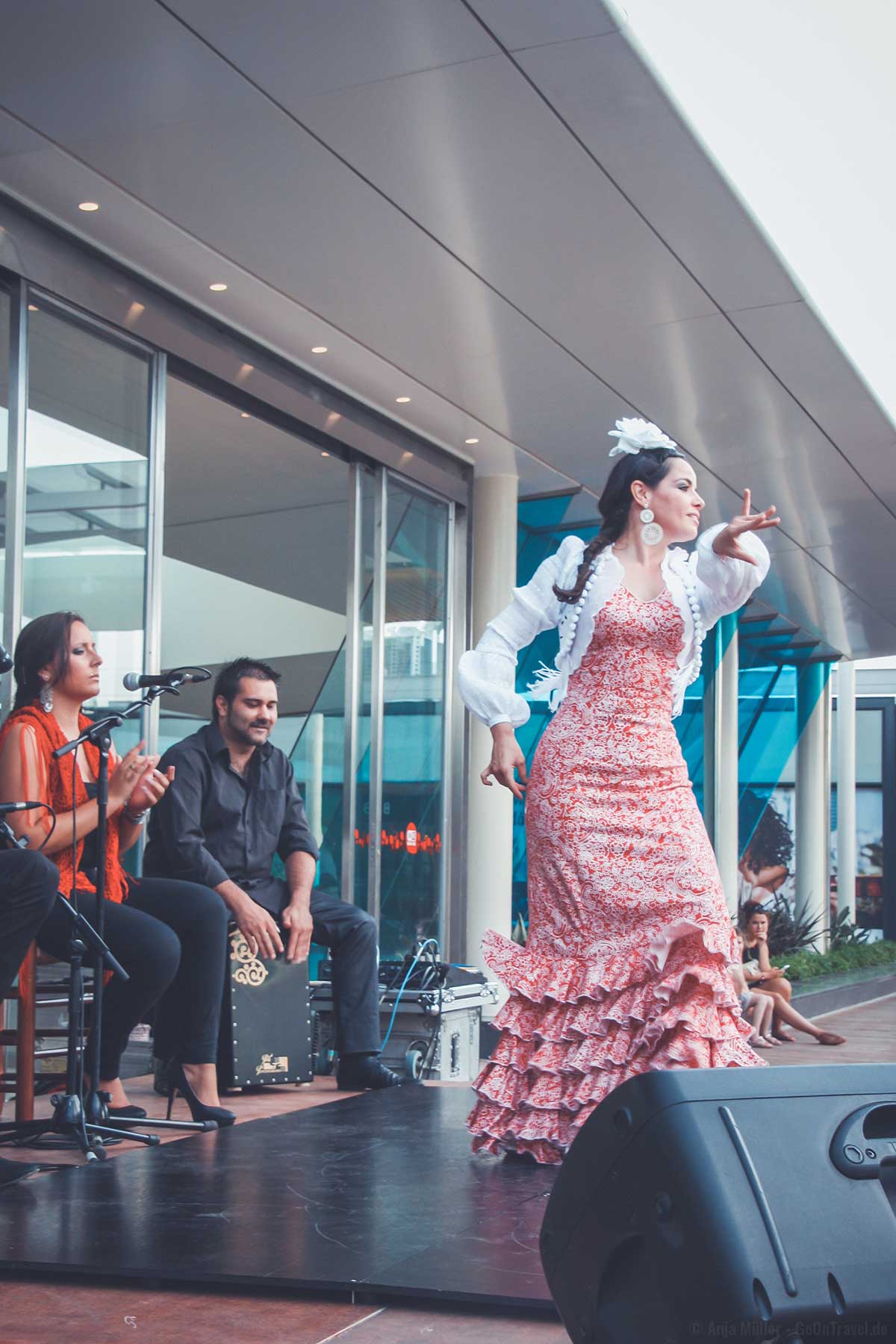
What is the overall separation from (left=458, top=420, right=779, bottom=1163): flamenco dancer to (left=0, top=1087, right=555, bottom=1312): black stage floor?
9.0 inches

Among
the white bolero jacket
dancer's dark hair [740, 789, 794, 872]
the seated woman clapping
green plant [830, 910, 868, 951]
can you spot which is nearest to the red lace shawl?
the seated woman clapping

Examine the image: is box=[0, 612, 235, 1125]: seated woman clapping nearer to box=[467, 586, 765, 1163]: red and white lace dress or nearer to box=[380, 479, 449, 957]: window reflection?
box=[467, 586, 765, 1163]: red and white lace dress

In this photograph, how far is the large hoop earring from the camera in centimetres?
319

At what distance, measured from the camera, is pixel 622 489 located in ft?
10.7

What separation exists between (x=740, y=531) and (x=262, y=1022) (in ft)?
8.17

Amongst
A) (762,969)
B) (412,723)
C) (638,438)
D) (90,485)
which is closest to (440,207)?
(90,485)

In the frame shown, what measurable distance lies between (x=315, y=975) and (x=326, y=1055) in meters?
2.28

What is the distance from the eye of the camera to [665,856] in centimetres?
297

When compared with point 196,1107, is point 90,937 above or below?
above

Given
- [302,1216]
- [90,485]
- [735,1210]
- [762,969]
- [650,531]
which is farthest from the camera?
[762,969]

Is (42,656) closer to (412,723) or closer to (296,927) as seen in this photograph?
(296,927)

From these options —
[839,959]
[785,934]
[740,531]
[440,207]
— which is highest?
[440,207]

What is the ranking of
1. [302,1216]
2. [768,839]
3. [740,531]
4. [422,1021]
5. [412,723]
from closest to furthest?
[302,1216] < [740,531] < [422,1021] < [412,723] < [768,839]

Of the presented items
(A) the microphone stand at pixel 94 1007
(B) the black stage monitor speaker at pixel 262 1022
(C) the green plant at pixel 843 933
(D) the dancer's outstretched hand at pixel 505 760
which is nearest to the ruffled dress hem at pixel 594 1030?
(D) the dancer's outstretched hand at pixel 505 760
